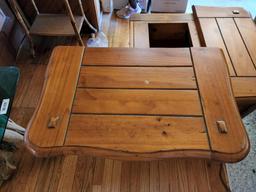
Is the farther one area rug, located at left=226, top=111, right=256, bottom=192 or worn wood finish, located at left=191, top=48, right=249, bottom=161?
area rug, located at left=226, top=111, right=256, bottom=192

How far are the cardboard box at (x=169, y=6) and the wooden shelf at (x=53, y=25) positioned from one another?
78cm

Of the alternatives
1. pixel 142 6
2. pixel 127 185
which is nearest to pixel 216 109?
pixel 127 185

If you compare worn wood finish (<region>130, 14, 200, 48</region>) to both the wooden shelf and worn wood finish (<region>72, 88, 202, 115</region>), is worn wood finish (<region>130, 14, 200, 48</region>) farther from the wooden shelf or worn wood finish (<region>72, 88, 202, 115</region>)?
worn wood finish (<region>72, 88, 202, 115</region>)

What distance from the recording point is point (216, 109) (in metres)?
0.73

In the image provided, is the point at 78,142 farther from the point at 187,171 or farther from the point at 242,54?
the point at 242,54

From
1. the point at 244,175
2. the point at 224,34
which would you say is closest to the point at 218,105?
the point at 244,175

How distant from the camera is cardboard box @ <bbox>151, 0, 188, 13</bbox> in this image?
76.9 inches

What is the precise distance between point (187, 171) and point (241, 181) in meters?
0.33

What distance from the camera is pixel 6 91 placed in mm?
833

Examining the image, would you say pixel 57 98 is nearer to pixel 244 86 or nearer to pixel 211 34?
pixel 244 86

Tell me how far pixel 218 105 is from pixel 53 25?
147 centimetres

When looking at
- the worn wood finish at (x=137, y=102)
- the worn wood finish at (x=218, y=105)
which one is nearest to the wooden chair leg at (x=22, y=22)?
the worn wood finish at (x=137, y=102)

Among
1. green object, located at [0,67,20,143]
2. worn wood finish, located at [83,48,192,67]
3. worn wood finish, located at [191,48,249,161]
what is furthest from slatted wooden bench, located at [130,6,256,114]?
green object, located at [0,67,20,143]

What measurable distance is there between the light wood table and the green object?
0.42ft
